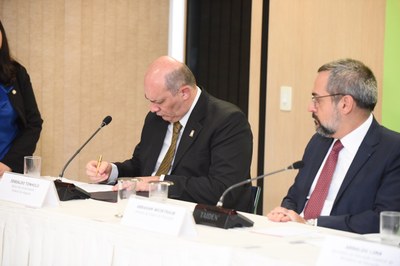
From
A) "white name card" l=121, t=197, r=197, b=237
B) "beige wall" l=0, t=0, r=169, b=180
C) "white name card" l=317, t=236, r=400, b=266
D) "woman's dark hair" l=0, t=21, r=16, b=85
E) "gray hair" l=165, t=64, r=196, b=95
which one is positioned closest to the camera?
"white name card" l=317, t=236, r=400, b=266

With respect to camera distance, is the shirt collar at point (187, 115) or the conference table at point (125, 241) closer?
the conference table at point (125, 241)

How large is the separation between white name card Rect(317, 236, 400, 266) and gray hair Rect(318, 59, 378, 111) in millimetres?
1374

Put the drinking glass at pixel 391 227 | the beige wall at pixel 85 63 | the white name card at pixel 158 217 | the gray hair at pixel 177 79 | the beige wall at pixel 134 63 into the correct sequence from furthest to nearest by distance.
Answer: the beige wall at pixel 134 63 → the beige wall at pixel 85 63 → the gray hair at pixel 177 79 → the white name card at pixel 158 217 → the drinking glass at pixel 391 227

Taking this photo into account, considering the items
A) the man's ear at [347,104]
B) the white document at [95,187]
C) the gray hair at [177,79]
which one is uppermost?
the gray hair at [177,79]

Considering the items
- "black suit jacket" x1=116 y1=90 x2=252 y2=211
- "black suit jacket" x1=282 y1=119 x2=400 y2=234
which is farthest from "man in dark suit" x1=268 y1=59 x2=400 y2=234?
"black suit jacket" x1=116 y1=90 x2=252 y2=211

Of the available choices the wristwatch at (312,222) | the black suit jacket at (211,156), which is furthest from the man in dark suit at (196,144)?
the wristwatch at (312,222)

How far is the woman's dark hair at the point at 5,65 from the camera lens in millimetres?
4297

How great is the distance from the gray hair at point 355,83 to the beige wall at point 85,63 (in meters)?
2.77

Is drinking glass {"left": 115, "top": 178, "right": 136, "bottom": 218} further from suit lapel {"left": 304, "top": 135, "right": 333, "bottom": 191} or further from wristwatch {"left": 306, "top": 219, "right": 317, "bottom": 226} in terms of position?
suit lapel {"left": 304, "top": 135, "right": 333, "bottom": 191}

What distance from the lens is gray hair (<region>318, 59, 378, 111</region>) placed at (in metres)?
3.22

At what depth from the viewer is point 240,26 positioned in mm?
5621

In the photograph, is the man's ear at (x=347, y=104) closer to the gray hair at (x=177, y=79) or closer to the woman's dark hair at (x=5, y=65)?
the gray hair at (x=177, y=79)

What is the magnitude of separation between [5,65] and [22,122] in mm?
Result: 372

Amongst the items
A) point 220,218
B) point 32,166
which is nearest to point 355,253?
point 220,218
